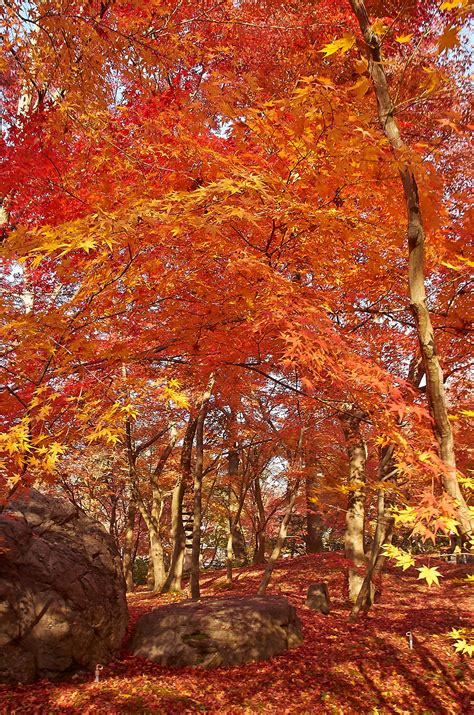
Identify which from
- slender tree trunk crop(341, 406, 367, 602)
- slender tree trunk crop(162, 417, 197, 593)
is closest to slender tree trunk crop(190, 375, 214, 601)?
slender tree trunk crop(162, 417, 197, 593)

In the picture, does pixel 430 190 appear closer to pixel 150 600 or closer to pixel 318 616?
pixel 318 616

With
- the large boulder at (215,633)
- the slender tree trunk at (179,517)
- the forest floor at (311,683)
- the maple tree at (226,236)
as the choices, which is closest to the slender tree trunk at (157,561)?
the slender tree trunk at (179,517)

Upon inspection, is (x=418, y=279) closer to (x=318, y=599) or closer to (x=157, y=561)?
(x=318, y=599)

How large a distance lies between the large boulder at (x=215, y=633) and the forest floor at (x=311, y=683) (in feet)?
0.62

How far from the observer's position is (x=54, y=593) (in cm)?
685

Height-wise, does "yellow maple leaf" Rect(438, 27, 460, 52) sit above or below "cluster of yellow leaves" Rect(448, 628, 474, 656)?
above

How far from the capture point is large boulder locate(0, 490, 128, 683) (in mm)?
6230

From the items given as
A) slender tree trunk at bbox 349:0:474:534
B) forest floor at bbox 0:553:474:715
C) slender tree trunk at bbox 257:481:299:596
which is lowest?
forest floor at bbox 0:553:474:715

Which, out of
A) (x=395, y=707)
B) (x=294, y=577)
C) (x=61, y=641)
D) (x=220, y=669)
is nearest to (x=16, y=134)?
(x=61, y=641)

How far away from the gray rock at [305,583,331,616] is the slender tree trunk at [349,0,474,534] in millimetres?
9147

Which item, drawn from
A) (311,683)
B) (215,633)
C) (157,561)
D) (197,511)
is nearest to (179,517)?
(157,561)

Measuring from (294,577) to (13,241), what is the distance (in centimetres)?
1427

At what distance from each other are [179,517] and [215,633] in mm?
7465

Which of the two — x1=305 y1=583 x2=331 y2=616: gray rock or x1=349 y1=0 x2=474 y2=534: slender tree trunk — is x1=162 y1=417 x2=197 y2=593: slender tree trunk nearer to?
x1=305 y1=583 x2=331 y2=616: gray rock
